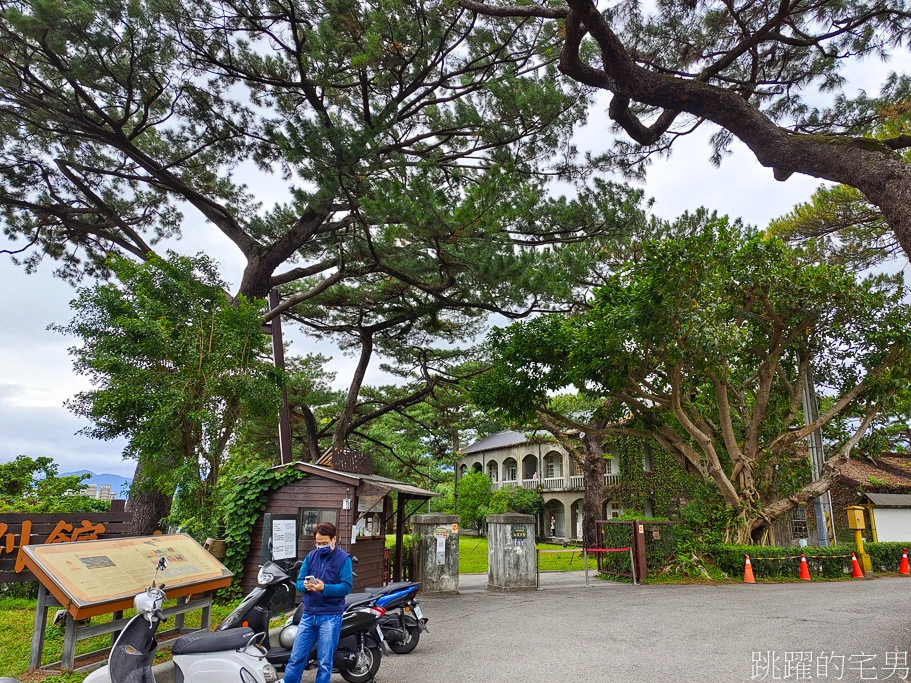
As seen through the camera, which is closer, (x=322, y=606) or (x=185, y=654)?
(x=185, y=654)

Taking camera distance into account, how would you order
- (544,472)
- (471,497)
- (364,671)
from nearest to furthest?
(364,671), (471,497), (544,472)

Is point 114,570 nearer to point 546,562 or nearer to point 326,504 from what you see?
point 326,504

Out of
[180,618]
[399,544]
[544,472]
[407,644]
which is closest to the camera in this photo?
[180,618]

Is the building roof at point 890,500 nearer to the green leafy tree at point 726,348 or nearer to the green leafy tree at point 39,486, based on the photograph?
the green leafy tree at point 726,348

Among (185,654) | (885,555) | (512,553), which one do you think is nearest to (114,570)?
(185,654)

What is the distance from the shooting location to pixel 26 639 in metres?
6.60

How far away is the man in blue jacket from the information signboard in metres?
1.65

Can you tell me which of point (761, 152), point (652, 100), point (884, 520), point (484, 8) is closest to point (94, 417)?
point (484, 8)

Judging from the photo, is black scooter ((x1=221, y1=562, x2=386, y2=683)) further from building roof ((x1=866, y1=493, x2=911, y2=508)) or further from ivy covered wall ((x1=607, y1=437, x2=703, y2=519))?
building roof ((x1=866, y1=493, x2=911, y2=508))

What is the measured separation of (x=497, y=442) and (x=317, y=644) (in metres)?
35.4

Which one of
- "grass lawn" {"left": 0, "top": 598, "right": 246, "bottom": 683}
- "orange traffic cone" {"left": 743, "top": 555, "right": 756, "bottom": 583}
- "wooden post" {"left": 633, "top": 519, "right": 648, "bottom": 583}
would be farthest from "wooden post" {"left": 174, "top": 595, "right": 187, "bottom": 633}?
Answer: "orange traffic cone" {"left": 743, "top": 555, "right": 756, "bottom": 583}

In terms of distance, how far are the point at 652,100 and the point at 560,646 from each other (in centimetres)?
697

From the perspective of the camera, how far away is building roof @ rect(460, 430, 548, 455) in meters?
36.8

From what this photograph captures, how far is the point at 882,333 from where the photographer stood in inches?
556
